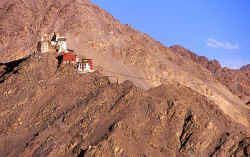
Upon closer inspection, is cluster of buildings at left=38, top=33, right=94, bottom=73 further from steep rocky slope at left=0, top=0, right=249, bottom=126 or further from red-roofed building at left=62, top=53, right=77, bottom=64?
steep rocky slope at left=0, top=0, right=249, bottom=126

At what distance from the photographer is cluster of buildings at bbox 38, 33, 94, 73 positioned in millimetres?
70125

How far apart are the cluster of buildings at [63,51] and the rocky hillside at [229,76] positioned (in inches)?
3230

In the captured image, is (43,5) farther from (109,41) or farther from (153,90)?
(153,90)

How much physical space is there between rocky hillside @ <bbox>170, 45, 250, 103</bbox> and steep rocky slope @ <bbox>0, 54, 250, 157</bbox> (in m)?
80.2

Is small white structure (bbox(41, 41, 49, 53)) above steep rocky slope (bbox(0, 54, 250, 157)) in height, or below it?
above

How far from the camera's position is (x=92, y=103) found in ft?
203

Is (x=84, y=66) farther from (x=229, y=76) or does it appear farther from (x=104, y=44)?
(x=229, y=76)

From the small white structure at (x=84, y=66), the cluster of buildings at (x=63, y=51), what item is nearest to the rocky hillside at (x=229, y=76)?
the cluster of buildings at (x=63, y=51)

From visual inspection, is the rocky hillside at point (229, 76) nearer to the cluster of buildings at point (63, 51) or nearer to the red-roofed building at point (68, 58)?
the cluster of buildings at point (63, 51)

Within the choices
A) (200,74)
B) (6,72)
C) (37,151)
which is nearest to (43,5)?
(6,72)

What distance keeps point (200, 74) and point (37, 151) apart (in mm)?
64242

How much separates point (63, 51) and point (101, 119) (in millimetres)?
22992

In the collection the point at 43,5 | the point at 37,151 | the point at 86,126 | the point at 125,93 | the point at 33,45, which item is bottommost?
the point at 37,151

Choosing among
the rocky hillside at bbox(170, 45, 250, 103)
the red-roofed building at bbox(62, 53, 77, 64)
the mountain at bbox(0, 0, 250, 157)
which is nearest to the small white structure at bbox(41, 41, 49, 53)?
the mountain at bbox(0, 0, 250, 157)
